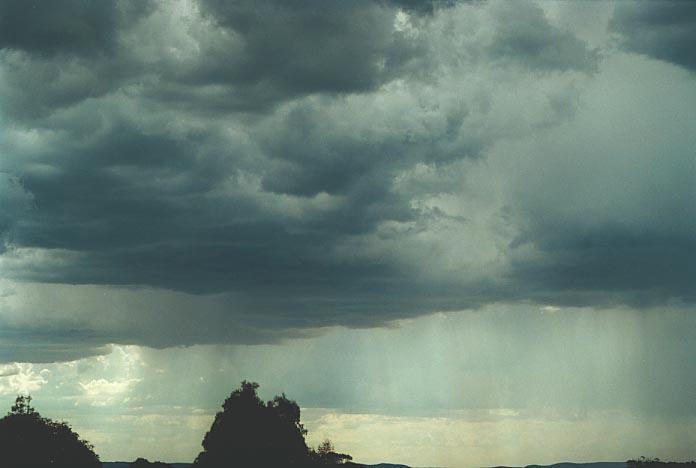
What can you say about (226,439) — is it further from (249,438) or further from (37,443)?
(37,443)

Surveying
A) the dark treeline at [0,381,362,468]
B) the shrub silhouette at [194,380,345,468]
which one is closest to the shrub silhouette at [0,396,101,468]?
the dark treeline at [0,381,362,468]

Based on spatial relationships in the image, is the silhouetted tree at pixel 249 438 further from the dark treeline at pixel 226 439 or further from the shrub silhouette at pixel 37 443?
the shrub silhouette at pixel 37 443

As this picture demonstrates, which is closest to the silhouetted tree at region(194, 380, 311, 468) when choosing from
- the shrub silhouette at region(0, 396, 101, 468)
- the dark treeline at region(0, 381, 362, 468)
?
the dark treeline at region(0, 381, 362, 468)

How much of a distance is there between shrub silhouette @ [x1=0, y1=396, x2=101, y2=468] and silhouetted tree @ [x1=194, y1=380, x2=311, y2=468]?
22.6m

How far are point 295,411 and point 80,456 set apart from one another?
41.0 m

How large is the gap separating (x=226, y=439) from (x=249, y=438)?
4106 millimetres

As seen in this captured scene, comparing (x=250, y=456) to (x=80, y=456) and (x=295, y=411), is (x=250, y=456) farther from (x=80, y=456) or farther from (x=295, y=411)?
(x=80, y=456)

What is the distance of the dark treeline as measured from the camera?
575 ft

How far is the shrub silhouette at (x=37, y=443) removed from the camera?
17075cm

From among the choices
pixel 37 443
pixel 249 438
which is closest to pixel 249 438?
pixel 249 438

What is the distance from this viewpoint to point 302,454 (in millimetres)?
187625

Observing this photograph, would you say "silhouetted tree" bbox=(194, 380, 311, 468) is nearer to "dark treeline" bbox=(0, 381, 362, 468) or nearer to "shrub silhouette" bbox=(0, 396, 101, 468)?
"dark treeline" bbox=(0, 381, 362, 468)

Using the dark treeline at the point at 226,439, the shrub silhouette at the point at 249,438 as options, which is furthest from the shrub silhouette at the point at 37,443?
the shrub silhouette at the point at 249,438

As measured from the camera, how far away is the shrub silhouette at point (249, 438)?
585 ft
